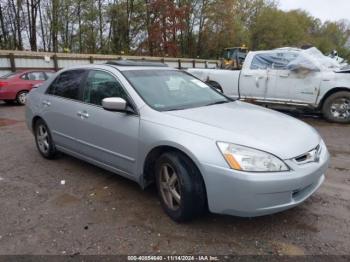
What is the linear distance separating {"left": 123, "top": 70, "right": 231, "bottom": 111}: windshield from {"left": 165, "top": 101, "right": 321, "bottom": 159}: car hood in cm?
22

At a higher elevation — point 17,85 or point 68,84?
point 68,84

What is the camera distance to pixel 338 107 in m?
7.95

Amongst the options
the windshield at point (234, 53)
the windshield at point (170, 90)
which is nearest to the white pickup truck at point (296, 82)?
the windshield at point (170, 90)

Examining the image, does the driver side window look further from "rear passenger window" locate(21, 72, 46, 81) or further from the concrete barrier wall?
"rear passenger window" locate(21, 72, 46, 81)

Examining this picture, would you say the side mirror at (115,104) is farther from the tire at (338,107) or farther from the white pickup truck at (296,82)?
the tire at (338,107)

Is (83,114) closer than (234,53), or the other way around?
(83,114)

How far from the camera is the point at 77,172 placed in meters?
4.78

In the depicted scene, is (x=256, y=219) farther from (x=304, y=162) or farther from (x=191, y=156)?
(x=191, y=156)

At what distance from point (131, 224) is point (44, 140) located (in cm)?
271

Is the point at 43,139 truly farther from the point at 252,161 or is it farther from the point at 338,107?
the point at 338,107

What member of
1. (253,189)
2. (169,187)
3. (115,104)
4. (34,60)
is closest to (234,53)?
(34,60)

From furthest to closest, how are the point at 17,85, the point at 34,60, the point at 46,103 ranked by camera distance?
the point at 34,60
the point at 17,85
the point at 46,103

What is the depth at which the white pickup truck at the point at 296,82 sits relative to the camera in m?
7.91

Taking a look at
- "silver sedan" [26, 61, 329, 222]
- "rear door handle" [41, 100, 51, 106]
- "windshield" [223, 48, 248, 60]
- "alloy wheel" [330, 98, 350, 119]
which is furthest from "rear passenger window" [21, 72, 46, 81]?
"windshield" [223, 48, 248, 60]
